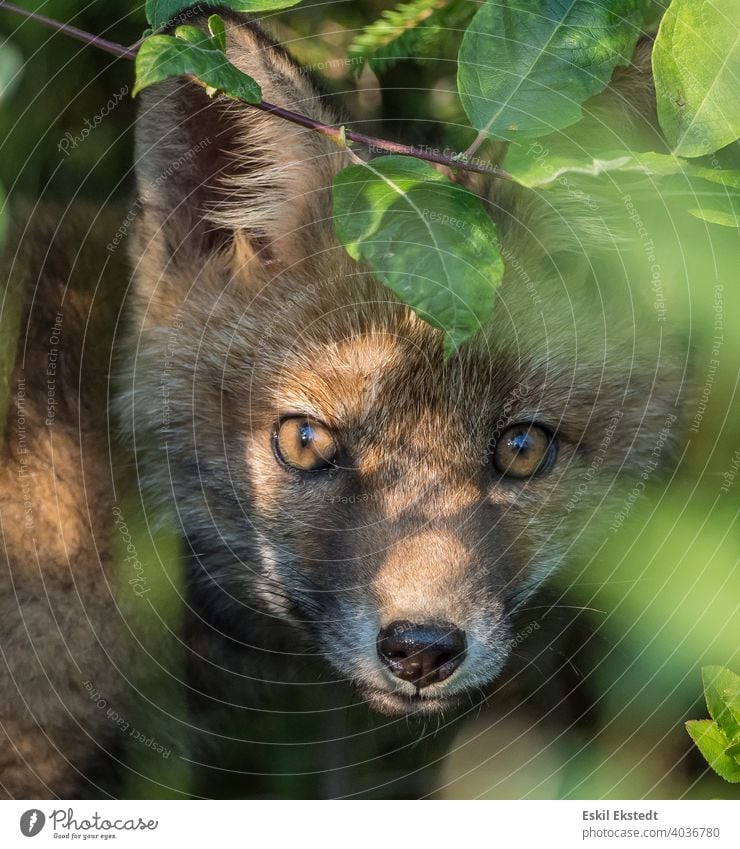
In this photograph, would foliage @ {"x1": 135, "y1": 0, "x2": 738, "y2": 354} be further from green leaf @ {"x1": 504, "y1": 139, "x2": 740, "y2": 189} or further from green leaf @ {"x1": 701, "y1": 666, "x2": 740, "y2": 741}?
green leaf @ {"x1": 701, "y1": 666, "x2": 740, "y2": 741}

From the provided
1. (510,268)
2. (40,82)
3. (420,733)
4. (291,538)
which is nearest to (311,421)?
(291,538)

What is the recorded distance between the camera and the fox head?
2.13 m

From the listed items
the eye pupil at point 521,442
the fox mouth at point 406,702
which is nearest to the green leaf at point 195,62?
the eye pupil at point 521,442

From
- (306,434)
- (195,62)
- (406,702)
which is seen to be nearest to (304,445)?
(306,434)

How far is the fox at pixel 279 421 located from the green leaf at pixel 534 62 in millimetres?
208

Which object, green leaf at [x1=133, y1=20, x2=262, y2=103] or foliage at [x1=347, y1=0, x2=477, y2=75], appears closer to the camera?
green leaf at [x1=133, y1=20, x2=262, y2=103]

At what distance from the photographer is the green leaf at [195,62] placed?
5.49 feet

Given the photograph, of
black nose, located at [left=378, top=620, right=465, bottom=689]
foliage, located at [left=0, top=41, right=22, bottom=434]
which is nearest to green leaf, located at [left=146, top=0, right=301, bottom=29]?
foliage, located at [left=0, top=41, right=22, bottom=434]

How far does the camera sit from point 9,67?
2.40 meters

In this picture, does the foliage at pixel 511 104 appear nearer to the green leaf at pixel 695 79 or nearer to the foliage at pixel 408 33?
the green leaf at pixel 695 79
